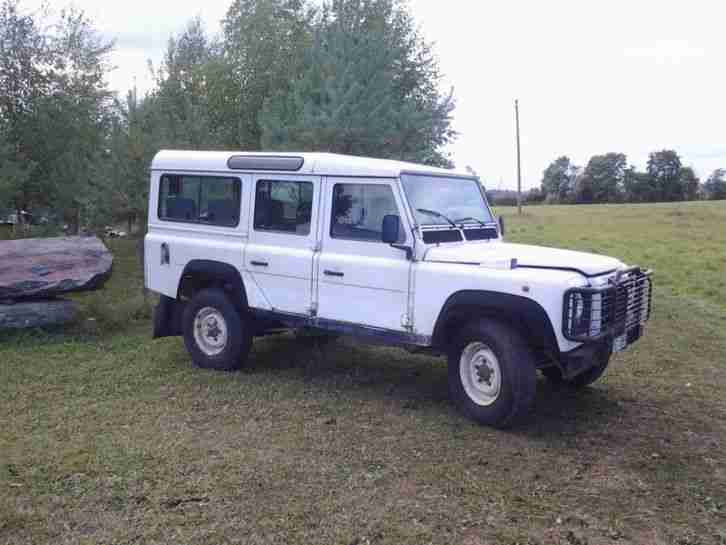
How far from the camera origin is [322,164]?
6594mm

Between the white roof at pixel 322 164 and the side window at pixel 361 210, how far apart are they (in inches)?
5.3

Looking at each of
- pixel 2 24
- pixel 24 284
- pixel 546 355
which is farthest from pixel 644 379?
pixel 2 24

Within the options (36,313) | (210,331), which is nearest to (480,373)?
(210,331)

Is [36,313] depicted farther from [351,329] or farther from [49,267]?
[351,329]

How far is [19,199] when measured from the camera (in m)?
16.0

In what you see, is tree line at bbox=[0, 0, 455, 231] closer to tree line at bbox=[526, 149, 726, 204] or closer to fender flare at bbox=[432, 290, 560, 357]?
fender flare at bbox=[432, 290, 560, 357]

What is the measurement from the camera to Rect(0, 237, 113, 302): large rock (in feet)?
29.5

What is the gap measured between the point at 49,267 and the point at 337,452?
5711 millimetres

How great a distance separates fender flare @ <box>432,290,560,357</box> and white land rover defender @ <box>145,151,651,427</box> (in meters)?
0.01

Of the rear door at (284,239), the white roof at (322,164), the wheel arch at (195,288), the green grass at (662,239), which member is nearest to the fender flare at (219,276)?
the wheel arch at (195,288)

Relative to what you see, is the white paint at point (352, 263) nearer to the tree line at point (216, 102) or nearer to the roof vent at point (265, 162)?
the roof vent at point (265, 162)

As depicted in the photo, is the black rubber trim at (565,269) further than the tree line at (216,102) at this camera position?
No

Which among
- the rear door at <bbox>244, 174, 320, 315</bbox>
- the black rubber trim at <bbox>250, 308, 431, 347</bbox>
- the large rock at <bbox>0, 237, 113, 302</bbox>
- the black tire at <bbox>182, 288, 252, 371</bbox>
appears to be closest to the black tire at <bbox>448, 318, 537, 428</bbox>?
the black rubber trim at <bbox>250, 308, 431, 347</bbox>

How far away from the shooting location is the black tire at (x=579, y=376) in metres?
6.62
